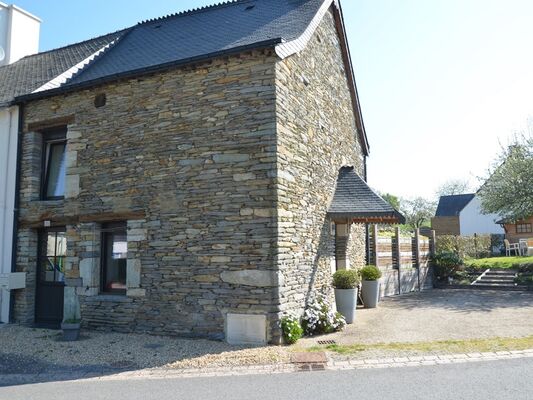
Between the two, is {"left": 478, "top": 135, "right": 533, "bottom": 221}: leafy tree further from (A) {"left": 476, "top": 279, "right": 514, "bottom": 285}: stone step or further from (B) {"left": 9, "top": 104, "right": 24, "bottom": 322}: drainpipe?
(B) {"left": 9, "top": 104, "right": 24, "bottom": 322}: drainpipe

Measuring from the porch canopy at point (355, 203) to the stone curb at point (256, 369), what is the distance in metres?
3.82

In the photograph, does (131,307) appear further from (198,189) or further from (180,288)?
(198,189)

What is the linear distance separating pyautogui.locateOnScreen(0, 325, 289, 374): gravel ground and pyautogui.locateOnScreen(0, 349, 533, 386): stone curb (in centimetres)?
22

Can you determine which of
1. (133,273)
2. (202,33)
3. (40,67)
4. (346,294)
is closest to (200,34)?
(202,33)

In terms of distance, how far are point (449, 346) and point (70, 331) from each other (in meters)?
6.90

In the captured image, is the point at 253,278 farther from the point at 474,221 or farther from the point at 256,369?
the point at 474,221

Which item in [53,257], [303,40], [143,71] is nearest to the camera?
[143,71]

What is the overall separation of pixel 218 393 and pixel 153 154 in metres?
5.21

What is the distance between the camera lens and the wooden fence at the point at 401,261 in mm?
13984

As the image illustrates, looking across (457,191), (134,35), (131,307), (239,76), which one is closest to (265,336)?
(131,307)

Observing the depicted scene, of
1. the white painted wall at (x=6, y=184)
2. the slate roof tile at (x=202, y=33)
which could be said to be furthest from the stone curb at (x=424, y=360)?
the white painted wall at (x=6, y=184)

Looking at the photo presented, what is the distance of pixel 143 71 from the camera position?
29.3 feet

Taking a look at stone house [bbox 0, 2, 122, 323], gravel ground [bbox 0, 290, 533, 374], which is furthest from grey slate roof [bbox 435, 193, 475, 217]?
stone house [bbox 0, 2, 122, 323]

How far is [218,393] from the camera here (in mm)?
5203
